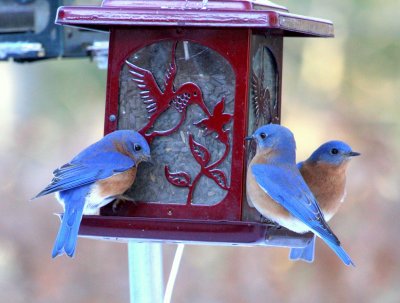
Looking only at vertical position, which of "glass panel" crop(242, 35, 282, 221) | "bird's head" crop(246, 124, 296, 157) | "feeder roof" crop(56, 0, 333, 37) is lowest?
"bird's head" crop(246, 124, 296, 157)

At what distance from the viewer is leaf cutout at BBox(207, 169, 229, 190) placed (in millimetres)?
6371

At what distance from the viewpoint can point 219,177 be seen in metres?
6.38

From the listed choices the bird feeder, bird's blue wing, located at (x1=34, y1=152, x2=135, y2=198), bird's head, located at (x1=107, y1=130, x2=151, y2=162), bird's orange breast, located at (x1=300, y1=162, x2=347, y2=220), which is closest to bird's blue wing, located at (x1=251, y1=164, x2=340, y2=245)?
the bird feeder

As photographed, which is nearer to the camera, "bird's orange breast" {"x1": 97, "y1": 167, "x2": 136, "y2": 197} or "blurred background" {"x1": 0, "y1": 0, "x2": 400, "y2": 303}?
"bird's orange breast" {"x1": 97, "y1": 167, "x2": 136, "y2": 197}

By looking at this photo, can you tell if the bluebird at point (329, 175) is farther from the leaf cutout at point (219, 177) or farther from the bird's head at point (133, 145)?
the bird's head at point (133, 145)

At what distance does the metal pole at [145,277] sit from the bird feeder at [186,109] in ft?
0.64

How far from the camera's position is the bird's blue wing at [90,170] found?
249 inches

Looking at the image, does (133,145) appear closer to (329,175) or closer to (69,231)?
(69,231)

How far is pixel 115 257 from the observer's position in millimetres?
10500

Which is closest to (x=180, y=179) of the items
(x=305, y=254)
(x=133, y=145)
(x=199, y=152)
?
(x=199, y=152)

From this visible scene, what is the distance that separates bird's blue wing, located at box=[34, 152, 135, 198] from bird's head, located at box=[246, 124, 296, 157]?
1.88 feet

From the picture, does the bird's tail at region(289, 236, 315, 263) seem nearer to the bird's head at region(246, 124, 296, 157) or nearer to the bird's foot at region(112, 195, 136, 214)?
the bird's head at region(246, 124, 296, 157)

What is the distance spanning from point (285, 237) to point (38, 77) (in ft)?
18.8

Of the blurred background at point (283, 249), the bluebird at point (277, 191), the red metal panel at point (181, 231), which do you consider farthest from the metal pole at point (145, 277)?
the blurred background at point (283, 249)
